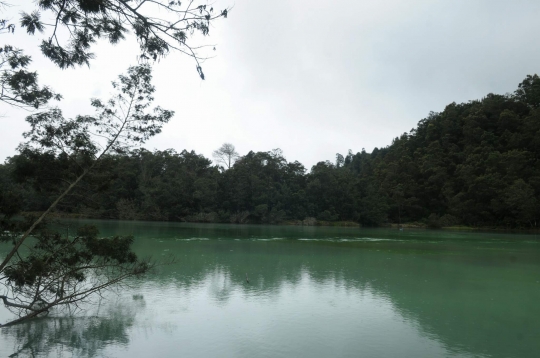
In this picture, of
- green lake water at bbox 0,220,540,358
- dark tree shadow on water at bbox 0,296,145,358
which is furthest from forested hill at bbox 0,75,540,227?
dark tree shadow on water at bbox 0,296,145,358

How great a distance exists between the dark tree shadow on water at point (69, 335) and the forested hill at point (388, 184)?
1466 inches

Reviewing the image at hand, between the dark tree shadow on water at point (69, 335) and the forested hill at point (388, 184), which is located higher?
the forested hill at point (388, 184)

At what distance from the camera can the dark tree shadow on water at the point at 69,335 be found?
5.14 m

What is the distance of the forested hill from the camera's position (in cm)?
4275

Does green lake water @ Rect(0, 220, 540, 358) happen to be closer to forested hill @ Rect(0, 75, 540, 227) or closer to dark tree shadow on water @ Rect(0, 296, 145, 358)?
dark tree shadow on water @ Rect(0, 296, 145, 358)

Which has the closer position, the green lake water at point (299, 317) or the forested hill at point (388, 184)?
the green lake water at point (299, 317)

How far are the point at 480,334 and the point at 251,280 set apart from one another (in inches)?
216

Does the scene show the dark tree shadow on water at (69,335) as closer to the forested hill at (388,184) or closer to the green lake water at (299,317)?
the green lake water at (299,317)

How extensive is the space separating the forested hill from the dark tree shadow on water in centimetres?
3724

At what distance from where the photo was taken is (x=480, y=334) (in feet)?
20.0

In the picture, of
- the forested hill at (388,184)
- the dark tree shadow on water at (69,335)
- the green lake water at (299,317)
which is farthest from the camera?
the forested hill at (388,184)

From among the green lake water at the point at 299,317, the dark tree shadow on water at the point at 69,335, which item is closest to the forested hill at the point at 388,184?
the green lake water at the point at 299,317

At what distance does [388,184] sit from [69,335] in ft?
166

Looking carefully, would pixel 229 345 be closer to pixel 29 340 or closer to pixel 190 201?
pixel 29 340
